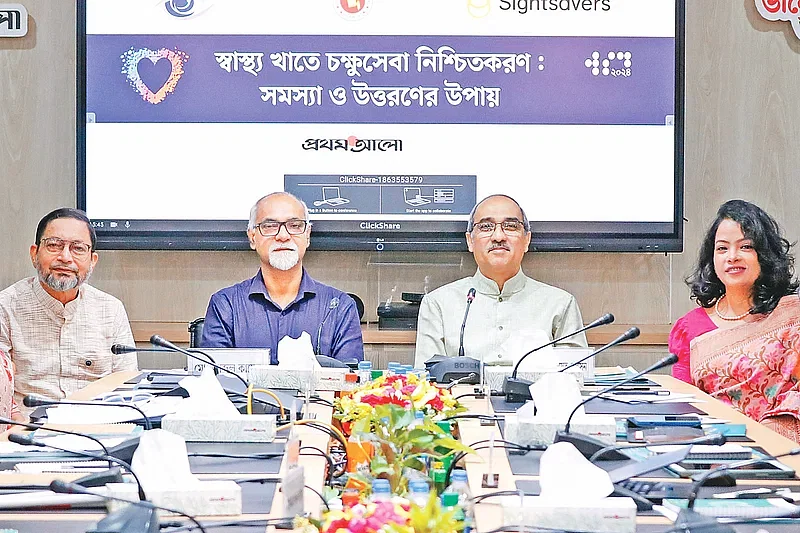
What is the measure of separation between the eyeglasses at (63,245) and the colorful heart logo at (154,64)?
3.22 feet

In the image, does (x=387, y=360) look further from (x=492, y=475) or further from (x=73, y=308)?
(x=492, y=475)

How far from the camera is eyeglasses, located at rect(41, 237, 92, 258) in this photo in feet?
12.8

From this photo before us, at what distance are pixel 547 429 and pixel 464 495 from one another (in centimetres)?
57

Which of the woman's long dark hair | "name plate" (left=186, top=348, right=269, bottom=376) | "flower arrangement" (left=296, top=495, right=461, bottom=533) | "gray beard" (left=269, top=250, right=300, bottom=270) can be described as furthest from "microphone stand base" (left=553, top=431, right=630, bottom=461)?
"gray beard" (left=269, top=250, right=300, bottom=270)

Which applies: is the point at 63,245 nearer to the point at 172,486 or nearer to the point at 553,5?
the point at 553,5

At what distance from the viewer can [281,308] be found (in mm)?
3971

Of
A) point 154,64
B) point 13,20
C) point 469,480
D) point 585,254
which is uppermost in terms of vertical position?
point 13,20

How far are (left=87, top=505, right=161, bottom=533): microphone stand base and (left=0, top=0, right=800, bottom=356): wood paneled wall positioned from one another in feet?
11.2

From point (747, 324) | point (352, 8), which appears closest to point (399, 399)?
point (747, 324)

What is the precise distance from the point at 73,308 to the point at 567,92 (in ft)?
7.38

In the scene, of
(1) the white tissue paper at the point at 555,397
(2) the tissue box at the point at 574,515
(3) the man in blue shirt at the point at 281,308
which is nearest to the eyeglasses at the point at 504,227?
Result: (3) the man in blue shirt at the point at 281,308

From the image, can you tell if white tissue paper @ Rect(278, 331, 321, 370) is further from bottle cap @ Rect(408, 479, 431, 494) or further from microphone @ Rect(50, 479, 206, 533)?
microphone @ Rect(50, 479, 206, 533)

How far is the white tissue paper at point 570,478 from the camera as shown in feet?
5.14

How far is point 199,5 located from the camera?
4660 millimetres
